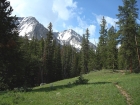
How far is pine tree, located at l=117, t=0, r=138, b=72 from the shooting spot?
150 feet

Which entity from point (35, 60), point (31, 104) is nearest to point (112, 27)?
point (35, 60)

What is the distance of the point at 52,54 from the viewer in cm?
8006

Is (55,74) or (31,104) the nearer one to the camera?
(31,104)

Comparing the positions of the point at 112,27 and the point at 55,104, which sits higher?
the point at 112,27

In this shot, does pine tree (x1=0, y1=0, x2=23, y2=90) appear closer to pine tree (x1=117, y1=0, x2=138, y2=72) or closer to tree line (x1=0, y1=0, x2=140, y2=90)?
tree line (x1=0, y1=0, x2=140, y2=90)

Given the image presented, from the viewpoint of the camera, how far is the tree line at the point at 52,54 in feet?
83.0

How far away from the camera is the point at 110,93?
2028 cm

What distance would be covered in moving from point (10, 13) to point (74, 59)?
87032 mm

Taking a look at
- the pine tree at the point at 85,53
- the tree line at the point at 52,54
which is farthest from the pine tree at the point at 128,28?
the pine tree at the point at 85,53

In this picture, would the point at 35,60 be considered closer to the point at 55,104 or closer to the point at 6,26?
the point at 6,26

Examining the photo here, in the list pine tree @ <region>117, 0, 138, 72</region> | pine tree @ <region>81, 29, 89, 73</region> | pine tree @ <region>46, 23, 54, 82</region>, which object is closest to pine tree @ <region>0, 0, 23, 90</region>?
pine tree @ <region>117, 0, 138, 72</region>

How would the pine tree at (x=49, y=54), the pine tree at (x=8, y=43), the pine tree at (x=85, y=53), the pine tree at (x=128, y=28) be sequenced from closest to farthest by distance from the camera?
1. the pine tree at (x=8, y=43)
2. the pine tree at (x=128, y=28)
3. the pine tree at (x=49, y=54)
4. the pine tree at (x=85, y=53)

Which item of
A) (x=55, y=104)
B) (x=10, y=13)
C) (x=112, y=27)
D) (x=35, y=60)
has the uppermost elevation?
(x=112, y=27)

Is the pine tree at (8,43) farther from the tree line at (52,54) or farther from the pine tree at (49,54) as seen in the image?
the pine tree at (49,54)
